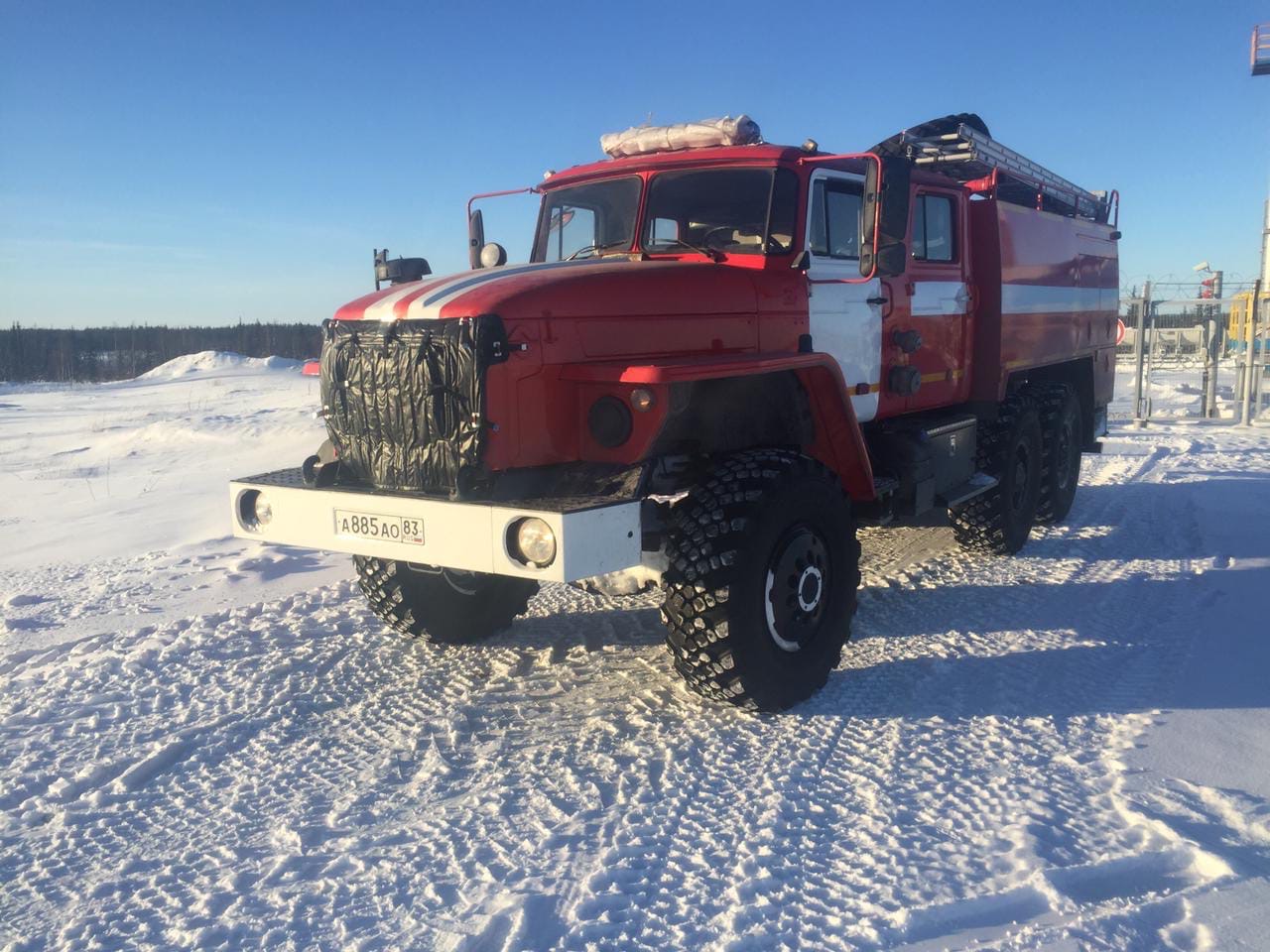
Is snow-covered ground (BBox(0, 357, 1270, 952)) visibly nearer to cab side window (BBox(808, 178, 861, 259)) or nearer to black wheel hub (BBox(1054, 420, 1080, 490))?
black wheel hub (BBox(1054, 420, 1080, 490))

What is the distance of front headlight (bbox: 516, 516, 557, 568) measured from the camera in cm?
353

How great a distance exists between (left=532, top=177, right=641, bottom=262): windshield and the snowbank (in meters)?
28.5

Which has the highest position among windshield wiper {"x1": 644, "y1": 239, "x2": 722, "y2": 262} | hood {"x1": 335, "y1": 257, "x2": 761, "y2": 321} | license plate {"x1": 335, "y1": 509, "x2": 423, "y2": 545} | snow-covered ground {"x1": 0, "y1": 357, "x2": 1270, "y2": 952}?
windshield wiper {"x1": 644, "y1": 239, "x2": 722, "y2": 262}

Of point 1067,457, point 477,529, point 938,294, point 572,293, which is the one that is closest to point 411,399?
point 477,529

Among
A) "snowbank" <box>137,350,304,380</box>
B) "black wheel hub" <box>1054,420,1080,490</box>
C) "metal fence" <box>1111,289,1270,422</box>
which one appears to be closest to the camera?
"black wheel hub" <box>1054,420,1080,490</box>

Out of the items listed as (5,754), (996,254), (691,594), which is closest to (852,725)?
(691,594)

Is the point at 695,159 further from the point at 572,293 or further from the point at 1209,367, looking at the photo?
the point at 1209,367

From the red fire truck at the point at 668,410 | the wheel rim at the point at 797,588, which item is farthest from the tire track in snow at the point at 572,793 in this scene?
the red fire truck at the point at 668,410

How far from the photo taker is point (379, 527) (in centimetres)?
402

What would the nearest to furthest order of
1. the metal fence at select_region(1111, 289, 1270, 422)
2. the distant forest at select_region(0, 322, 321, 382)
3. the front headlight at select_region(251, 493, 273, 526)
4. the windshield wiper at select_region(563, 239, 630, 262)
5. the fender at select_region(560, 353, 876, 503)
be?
1. the fender at select_region(560, 353, 876, 503)
2. the front headlight at select_region(251, 493, 273, 526)
3. the windshield wiper at select_region(563, 239, 630, 262)
4. the metal fence at select_region(1111, 289, 1270, 422)
5. the distant forest at select_region(0, 322, 321, 382)

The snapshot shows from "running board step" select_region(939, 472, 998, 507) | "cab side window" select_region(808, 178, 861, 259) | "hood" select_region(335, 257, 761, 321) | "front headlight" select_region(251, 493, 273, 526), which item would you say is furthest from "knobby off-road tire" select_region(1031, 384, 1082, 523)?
"front headlight" select_region(251, 493, 273, 526)

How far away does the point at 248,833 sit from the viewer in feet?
10.8

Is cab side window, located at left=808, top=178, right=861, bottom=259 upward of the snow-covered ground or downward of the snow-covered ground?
upward

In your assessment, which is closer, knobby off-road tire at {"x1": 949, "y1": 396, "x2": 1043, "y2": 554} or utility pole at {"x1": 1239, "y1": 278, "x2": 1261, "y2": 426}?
knobby off-road tire at {"x1": 949, "y1": 396, "x2": 1043, "y2": 554}
